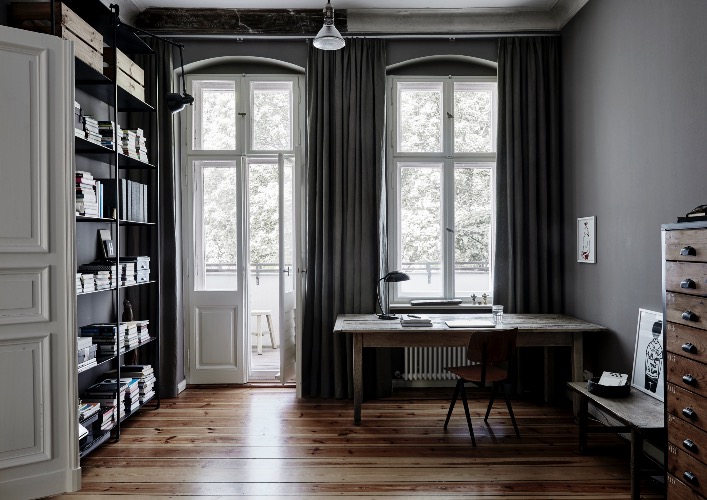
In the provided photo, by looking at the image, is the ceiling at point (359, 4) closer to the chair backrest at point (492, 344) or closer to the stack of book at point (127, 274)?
the stack of book at point (127, 274)

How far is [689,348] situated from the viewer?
226 centimetres

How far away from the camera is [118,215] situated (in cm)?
367

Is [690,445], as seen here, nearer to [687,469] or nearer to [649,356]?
[687,469]

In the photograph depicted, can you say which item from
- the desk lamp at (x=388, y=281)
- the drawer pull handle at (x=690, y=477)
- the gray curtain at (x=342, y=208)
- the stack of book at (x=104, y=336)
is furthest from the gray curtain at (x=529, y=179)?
the stack of book at (x=104, y=336)

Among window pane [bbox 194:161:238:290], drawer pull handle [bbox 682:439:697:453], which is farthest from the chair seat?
window pane [bbox 194:161:238:290]

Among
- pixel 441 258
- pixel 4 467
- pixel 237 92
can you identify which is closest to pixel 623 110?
pixel 441 258

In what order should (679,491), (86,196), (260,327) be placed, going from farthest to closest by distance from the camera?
(260,327)
(86,196)
(679,491)

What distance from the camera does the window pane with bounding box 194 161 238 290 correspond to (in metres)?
4.90

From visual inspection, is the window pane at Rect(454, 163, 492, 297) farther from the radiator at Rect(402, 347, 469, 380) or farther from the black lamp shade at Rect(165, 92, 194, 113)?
the black lamp shade at Rect(165, 92, 194, 113)

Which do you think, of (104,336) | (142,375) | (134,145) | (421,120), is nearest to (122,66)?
(134,145)

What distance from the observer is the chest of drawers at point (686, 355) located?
2186 millimetres

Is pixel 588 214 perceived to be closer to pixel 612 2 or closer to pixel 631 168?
pixel 631 168

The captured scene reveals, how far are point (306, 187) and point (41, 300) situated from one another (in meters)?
2.35

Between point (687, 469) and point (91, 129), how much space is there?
3730 mm
